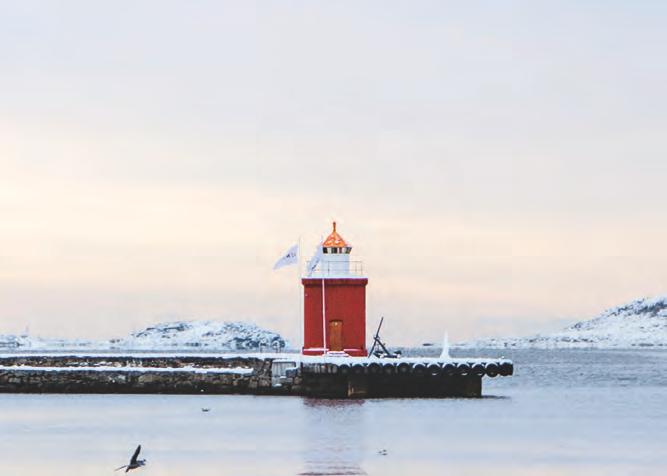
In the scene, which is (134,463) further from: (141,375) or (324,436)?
(141,375)

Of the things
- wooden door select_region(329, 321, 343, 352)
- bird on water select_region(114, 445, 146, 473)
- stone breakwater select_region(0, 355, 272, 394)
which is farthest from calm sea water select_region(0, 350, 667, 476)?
wooden door select_region(329, 321, 343, 352)

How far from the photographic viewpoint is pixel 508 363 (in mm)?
56000

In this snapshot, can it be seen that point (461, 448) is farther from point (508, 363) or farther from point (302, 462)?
point (508, 363)

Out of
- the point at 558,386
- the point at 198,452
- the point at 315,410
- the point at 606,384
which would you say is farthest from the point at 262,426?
the point at 606,384

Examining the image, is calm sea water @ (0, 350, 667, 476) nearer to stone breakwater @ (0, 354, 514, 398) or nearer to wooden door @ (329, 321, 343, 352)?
stone breakwater @ (0, 354, 514, 398)

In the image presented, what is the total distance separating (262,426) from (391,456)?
30.2 ft

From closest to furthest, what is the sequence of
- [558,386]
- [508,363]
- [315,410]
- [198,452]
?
[198,452] < [315,410] < [508,363] < [558,386]

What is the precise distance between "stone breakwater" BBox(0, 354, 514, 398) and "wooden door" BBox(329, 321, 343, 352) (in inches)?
35.5

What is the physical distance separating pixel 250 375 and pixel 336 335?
4273mm

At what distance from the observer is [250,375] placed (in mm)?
58188

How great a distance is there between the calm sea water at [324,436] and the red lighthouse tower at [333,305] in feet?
7.19

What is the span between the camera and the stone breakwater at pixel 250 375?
182 ft

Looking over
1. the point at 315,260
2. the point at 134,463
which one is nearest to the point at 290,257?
the point at 315,260

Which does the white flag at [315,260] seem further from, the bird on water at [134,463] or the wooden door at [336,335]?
the bird on water at [134,463]
